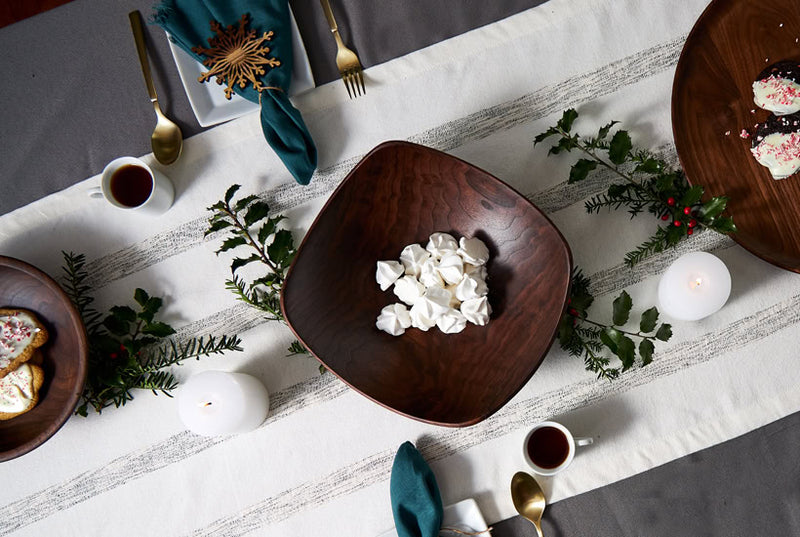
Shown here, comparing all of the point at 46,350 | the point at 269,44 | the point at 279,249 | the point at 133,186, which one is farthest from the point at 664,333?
the point at 46,350

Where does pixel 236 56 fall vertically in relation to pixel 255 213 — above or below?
above

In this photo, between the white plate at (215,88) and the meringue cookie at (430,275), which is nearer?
the meringue cookie at (430,275)

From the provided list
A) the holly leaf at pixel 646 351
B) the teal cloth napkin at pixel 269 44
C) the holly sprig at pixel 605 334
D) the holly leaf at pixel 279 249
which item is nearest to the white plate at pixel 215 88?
the teal cloth napkin at pixel 269 44

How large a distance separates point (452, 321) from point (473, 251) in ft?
0.33

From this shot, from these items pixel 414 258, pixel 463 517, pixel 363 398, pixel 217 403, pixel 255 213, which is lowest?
pixel 463 517

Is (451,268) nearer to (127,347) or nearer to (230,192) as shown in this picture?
(230,192)

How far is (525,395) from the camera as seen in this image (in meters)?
0.88

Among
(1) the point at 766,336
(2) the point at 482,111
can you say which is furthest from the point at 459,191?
(1) the point at 766,336

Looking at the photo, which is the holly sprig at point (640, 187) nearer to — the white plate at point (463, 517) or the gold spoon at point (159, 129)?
the white plate at point (463, 517)

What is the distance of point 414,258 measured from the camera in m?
0.80

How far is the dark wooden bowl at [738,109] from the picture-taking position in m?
0.84

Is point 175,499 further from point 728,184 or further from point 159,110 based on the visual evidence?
point 728,184

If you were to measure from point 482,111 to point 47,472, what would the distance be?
915 mm

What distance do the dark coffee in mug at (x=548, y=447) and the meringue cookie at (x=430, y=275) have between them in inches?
11.1
